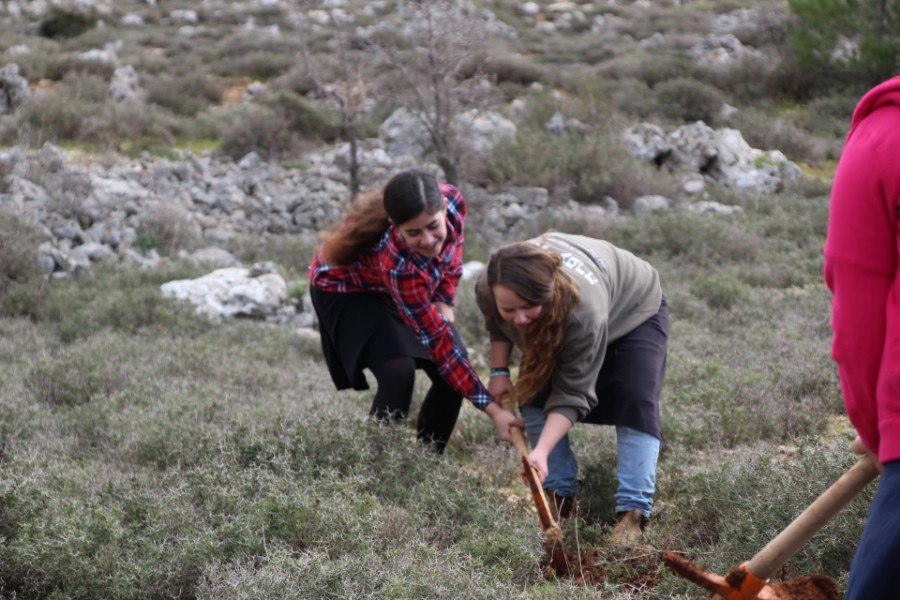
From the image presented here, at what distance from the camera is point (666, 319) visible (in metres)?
3.84

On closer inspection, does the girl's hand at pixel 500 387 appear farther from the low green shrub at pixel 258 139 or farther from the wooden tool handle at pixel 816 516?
the low green shrub at pixel 258 139

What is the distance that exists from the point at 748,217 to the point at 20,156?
24.2ft

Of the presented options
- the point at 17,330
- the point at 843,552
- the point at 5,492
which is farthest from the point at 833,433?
the point at 17,330

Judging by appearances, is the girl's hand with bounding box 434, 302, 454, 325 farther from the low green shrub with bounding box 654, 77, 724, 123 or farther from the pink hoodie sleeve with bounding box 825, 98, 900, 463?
the low green shrub with bounding box 654, 77, 724, 123

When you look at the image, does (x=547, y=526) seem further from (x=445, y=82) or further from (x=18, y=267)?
(x=445, y=82)

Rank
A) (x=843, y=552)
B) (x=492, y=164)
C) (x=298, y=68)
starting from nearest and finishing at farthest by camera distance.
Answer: (x=843, y=552)
(x=492, y=164)
(x=298, y=68)

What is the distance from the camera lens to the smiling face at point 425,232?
11.8ft

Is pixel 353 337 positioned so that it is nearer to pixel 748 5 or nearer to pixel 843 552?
pixel 843 552

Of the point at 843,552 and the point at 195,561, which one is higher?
the point at 843,552

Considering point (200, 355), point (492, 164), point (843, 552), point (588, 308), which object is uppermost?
point (588, 308)

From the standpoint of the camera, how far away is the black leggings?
399cm

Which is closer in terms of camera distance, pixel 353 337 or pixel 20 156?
pixel 353 337

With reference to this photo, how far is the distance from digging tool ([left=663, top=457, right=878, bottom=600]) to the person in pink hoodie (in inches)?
11.5

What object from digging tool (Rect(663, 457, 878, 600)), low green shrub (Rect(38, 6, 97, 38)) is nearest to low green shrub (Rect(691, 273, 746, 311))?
digging tool (Rect(663, 457, 878, 600))
